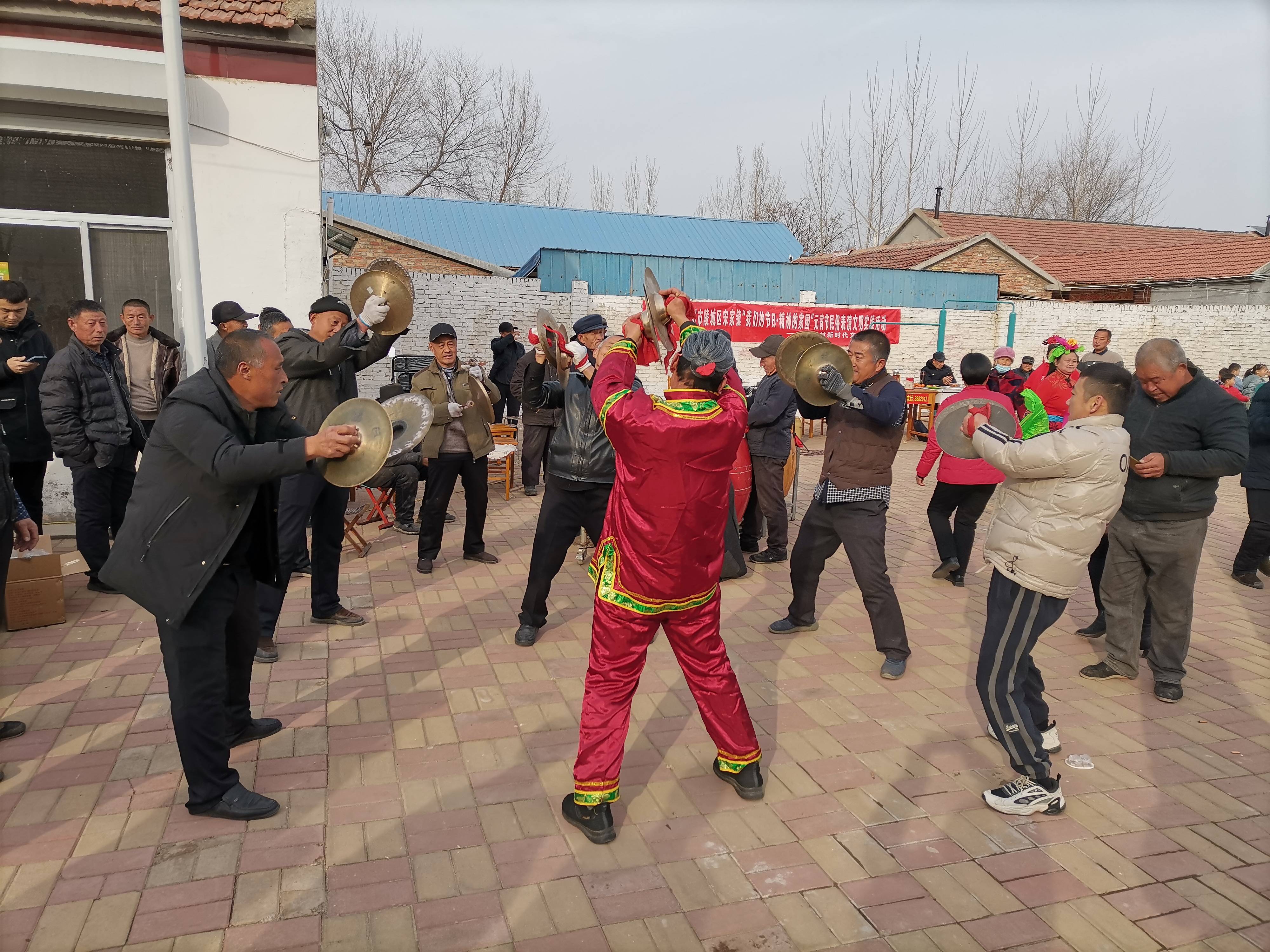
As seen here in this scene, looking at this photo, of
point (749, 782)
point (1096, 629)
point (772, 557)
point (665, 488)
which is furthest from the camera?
point (772, 557)

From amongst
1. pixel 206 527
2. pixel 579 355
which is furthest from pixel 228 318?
pixel 206 527

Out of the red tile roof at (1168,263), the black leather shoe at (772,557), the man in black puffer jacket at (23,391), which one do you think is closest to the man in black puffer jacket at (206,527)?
the man in black puffer jacket at (23,391)

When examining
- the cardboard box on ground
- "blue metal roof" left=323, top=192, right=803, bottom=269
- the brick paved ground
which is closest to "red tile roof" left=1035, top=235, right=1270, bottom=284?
"blue metal roof" left=323, top=192, right=803, bottom=269

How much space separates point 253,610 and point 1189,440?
5042 millimetres

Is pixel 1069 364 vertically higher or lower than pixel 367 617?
higher

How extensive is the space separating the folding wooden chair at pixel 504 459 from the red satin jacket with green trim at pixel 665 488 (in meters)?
5.85

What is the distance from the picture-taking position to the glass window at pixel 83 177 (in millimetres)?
7715

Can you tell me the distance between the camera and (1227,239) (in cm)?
2514

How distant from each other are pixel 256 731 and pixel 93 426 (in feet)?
10.2

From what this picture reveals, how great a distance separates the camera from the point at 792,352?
196 inches

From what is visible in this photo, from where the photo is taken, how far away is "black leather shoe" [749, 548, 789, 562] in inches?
293

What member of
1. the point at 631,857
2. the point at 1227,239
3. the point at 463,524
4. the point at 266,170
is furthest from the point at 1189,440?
the point at 1227,239

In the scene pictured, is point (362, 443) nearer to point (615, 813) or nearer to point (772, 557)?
point (615, 813)

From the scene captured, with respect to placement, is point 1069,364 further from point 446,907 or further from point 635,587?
point 446,907
